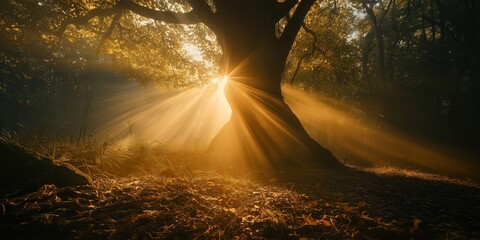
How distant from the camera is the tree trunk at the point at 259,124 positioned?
22.8 ft

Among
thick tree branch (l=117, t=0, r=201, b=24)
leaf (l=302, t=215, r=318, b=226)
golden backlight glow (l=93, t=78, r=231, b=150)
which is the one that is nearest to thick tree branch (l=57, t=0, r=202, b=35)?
thick tree branch (l=117, t=0, r=201, b=24)

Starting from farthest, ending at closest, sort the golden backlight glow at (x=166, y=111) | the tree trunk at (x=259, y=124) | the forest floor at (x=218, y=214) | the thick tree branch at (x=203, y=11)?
the golden backlight glow at (x=166, y=111)
the thick tree branch at (x=203, y=11)
the tree trunk at (x=259, y=124)
the forest floor at (x=218, y=214)

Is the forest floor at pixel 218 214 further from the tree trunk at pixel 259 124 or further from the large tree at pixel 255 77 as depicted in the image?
the large tree at pixel 255 77

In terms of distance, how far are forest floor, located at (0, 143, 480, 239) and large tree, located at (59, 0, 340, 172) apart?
138 inches

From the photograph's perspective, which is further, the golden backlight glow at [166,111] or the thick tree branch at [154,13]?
the golden backlight glow at [166,111]

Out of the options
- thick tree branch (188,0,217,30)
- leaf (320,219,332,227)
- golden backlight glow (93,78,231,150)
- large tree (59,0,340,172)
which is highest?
thick tree branch (188,0,217,30)

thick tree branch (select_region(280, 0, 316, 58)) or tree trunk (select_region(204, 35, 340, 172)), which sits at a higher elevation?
thick tree branch (select_region(280, 0, 316, 58))

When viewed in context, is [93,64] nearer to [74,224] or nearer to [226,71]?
[226,71]

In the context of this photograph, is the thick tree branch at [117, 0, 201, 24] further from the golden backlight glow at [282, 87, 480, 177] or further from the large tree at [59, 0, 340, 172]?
the golden backlight glow at [282, 87, 480, 177]

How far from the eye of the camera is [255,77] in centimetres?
790

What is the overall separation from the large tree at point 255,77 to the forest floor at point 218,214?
3.50 meters

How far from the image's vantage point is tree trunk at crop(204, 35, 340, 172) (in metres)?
6.95

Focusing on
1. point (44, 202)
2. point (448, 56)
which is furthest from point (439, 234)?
point (448, 56)

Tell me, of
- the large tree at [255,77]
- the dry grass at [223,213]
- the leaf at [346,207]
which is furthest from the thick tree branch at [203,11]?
the leaf at [346,207]
